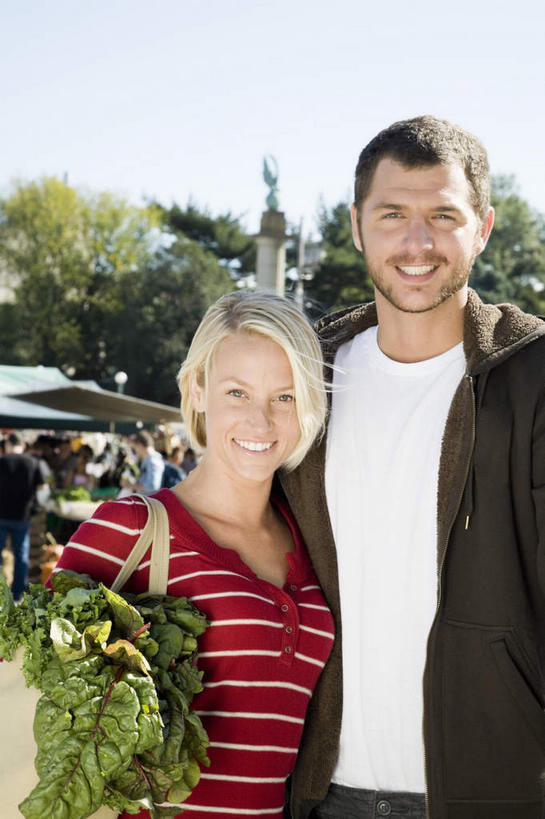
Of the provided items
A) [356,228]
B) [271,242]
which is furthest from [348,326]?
[271,242]

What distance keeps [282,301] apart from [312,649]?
105 centimetres

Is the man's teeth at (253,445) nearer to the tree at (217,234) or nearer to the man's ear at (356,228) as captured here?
the man's ear at (356,228)

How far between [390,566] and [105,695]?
0.99 metres

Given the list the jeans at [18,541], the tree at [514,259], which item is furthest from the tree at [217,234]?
the jeans at [18,541]

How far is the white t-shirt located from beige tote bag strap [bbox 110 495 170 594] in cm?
61

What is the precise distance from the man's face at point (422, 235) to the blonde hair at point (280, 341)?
327 millimetres

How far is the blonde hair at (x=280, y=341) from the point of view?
2721 mm

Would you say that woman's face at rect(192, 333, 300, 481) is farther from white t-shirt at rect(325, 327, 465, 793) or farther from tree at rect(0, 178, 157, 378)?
tree at rect(0, 178, 157, 378)

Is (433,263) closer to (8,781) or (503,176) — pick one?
(8,781)

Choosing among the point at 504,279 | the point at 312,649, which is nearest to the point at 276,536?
the point at 312,649

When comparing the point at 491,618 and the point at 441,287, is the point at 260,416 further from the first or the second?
the point at 491,618

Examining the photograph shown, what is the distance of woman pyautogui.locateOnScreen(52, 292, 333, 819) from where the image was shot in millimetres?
2469

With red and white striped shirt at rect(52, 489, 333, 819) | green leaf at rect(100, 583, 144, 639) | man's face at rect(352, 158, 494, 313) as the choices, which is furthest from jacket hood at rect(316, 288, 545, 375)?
green leaf at rect(100, 583, 144, 639)

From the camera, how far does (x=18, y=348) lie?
1865 inches
